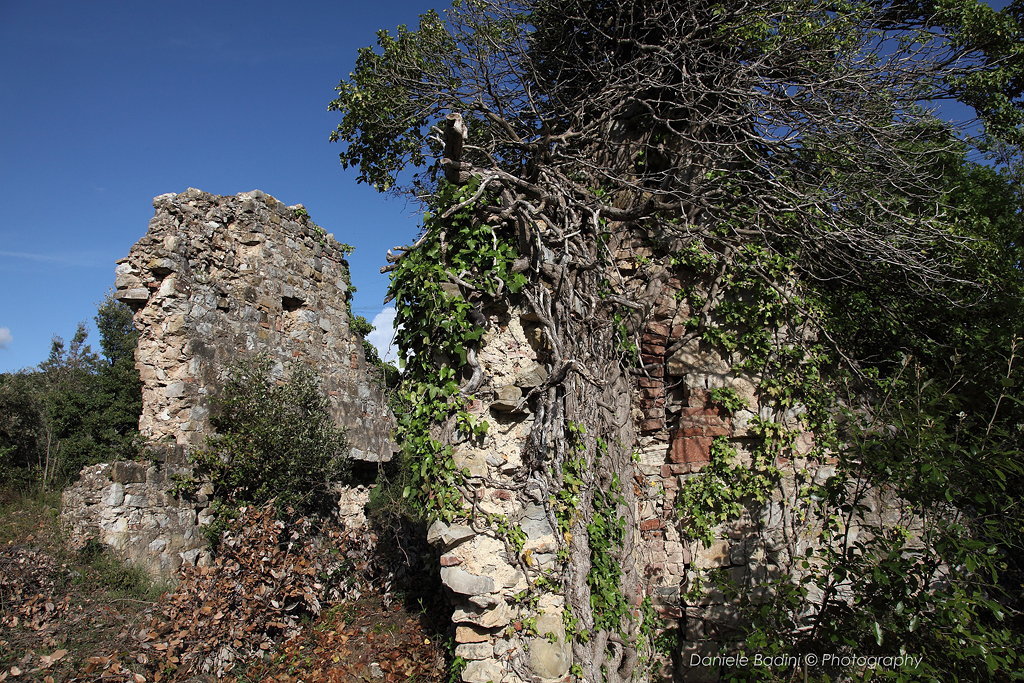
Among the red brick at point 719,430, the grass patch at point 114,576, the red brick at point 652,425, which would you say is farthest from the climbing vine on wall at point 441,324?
the grass patch at point 114,576

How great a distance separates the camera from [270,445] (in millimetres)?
7023

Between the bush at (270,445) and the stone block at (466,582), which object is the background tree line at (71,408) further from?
the stone block at (466,582)

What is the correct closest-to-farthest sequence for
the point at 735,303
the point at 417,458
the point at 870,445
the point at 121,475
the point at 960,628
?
the point at 960,628, the point at 870,445, the point at 417,458, the point at 735,303, the point at 121,475

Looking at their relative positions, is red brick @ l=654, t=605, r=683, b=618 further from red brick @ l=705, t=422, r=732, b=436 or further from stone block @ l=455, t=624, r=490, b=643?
stone block @ l=455, t=624, r=490, b=643

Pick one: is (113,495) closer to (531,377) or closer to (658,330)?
(531,377)

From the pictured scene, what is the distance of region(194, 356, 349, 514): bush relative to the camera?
22.7 feet

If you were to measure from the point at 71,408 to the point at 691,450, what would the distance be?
16700mm

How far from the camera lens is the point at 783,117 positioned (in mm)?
5512

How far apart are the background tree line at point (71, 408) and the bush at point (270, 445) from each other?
130 inches

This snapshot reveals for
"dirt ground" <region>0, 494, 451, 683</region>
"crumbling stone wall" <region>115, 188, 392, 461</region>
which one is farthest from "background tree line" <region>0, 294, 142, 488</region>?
"dirt ground" <region>0, 494, 451, 683</region>

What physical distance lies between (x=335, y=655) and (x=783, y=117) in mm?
6981

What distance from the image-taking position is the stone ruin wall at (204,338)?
248 inches

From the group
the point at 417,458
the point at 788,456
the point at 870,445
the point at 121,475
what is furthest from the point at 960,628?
the point at 121,475

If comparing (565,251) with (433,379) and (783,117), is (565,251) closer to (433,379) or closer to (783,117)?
(433,379)
